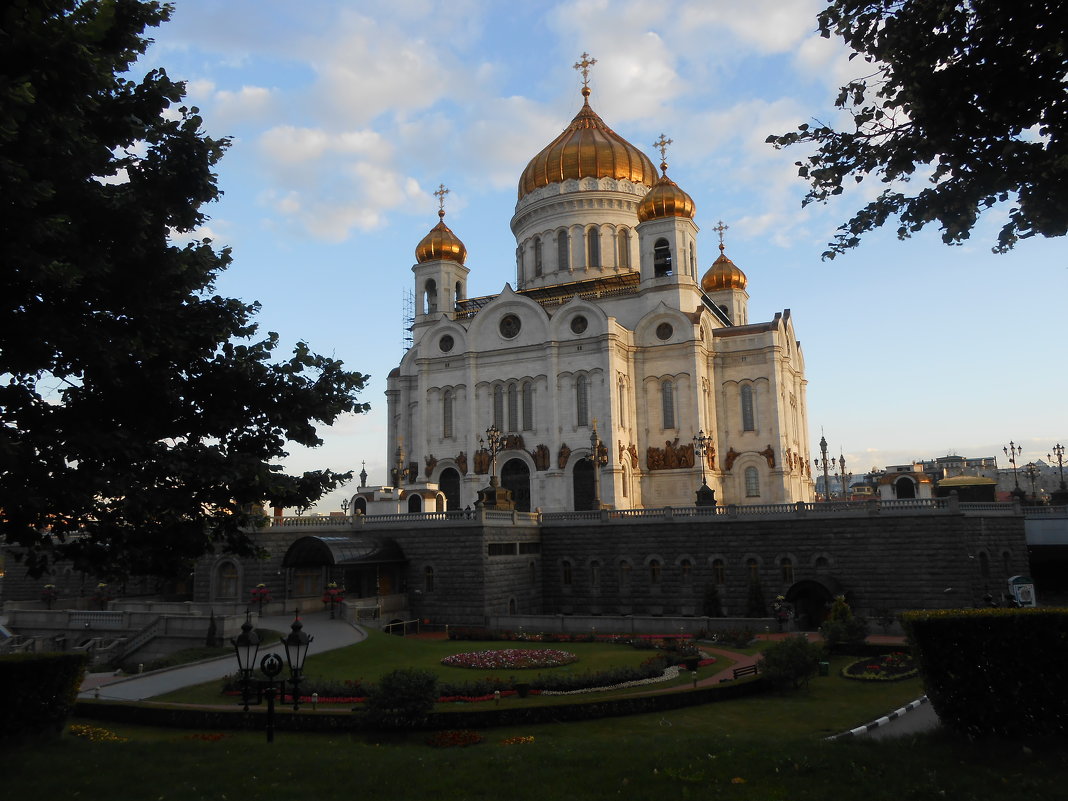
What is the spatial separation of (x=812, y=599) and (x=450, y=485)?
22.9 meters

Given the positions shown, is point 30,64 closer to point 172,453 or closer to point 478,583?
point 172,453

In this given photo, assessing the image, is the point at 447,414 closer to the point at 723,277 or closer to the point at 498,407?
the point at 498,407

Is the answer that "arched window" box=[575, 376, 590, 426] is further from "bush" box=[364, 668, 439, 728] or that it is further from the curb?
"bush" box=[364, 668, 439, 728]

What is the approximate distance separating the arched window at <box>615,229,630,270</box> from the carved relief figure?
49.7ft

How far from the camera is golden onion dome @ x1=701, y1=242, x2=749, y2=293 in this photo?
202ft

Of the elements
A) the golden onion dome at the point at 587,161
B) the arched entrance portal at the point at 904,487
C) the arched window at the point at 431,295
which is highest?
the golden onion dome at the point at 587,161

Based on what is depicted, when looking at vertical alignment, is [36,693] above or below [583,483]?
below

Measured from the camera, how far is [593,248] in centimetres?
5638

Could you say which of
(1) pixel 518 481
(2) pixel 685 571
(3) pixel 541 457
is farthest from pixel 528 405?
(2) pixel 685 571

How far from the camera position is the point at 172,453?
11930mm

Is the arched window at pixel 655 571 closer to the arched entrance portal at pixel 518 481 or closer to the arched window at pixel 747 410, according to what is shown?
the arched entrance portal at pixel 518 481

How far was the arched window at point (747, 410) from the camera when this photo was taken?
48875 millimetres

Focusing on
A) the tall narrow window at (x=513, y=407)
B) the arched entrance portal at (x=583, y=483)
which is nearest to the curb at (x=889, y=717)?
the arched entrance portal at (x=583, y=483)

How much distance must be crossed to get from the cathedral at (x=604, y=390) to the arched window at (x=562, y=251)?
0.57m
